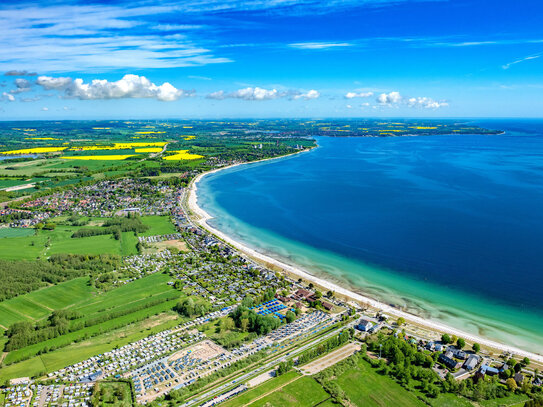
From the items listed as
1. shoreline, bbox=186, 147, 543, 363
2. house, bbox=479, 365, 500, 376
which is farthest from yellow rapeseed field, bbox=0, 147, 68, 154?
house, bbox=479, 365, 500, 376

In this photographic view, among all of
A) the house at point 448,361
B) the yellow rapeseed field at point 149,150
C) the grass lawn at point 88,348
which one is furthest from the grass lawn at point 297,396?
the yellow rapeseed field at point 149,150

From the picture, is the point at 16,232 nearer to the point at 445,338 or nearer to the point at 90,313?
the point at 90,313

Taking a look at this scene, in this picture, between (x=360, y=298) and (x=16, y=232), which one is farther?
(x=16, y=232)

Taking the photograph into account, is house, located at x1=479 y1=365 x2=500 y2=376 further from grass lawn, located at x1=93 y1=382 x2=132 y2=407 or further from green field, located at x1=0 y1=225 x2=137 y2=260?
green field, located at x1=0 y1=225 x2=137 y2=260

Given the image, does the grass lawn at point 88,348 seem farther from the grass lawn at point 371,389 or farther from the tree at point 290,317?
the grass lawn at point 371,389

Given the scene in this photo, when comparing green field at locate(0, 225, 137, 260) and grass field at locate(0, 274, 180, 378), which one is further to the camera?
green field at locate(0, 225, 137, 260)

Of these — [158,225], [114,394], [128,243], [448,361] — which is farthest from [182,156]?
[448,361]
